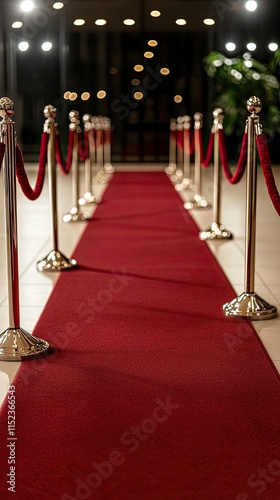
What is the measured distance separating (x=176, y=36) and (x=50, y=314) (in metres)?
17.0

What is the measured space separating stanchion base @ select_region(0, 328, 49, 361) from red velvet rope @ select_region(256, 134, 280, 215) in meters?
1.46

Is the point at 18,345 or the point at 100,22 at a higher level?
the point at 100,22

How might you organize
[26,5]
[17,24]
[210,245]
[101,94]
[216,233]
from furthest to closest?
[101,94]
[17,24]
[26,5]
[216,233]
[210,245]

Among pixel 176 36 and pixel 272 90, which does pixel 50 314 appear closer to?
pixel 272 90

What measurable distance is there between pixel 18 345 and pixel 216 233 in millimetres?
4201

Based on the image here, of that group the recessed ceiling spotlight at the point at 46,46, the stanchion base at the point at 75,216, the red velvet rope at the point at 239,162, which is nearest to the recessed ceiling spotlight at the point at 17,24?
the recessed ceiling spotlight at the point at 46,46

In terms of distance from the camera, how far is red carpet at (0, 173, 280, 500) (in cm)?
288

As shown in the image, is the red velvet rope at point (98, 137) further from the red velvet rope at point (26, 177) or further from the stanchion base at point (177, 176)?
the red velvet rope at point (26, 177)

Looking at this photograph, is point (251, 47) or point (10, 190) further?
point (251, 47)

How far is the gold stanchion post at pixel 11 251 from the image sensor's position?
422 centimetres

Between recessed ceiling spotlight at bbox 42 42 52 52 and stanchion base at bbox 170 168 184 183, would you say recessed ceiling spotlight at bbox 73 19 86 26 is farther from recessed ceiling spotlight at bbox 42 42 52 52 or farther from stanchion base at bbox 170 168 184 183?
stanchion base at bbox 170 168 184 183

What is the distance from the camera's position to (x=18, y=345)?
14.2ft

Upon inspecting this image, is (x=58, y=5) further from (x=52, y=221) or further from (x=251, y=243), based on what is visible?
(x=251, y=243)

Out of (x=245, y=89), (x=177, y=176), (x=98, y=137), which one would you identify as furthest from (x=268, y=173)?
(x=245, y=89)
